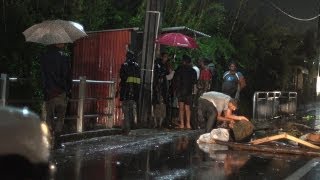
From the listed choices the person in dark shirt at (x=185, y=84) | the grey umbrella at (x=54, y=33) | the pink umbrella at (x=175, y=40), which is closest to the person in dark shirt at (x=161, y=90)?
the person in dark shirt at (x=185, y=84)

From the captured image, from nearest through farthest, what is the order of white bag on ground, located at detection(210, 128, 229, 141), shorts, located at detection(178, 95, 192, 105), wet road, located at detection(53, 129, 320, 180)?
wet road, located at detection(53, 129, 320, 180)
white bag on ground, located at detection(210, 128, 229, 141)
shorts, located at detection(178, 95, 192, 105)

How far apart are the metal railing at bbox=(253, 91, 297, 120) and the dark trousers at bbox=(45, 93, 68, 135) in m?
11.0

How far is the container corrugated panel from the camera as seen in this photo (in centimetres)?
1367

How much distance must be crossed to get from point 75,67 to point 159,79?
232cm

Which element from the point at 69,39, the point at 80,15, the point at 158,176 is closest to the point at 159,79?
the point at 80,15

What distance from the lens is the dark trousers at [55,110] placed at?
9266mm

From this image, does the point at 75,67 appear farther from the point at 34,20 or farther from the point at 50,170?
the point at 50,170

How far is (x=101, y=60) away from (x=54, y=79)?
478 centimetres

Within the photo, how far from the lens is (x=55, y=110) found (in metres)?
9.54

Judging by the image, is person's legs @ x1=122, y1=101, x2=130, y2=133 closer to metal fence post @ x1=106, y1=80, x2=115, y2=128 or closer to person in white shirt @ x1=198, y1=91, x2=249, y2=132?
metal fence post @ x1=106, y1=80, x2=115, y2=128

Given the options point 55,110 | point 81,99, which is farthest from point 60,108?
point 81,99

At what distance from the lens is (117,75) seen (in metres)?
13.6

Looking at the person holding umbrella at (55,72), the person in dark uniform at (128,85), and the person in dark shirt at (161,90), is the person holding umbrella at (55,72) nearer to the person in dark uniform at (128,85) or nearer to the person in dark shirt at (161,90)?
the person in dark uniform at (128,85)

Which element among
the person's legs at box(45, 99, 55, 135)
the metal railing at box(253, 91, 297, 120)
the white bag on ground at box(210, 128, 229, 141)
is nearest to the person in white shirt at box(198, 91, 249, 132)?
the white bag on ground at box(210, 128, 229, 141)
